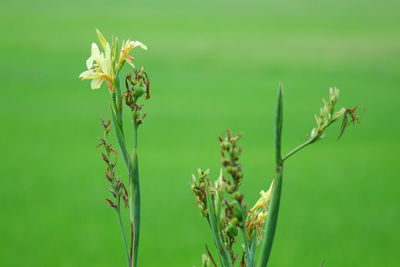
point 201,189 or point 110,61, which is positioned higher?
point 110,61

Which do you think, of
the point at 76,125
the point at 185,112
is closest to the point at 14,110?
the point at 76,125

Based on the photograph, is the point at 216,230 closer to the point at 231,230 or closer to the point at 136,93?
the point at 231,230

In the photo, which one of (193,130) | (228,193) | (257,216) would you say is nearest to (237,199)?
(228,193)

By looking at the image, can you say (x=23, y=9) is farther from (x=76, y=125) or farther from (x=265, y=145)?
(x=265, y=145)

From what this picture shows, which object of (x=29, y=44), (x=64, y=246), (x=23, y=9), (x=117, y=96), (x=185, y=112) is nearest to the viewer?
(x=117, y=96)

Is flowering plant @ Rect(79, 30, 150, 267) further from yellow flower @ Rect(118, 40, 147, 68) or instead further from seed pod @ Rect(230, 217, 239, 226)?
seed pod @ Rect(230, 217, 239, 226)

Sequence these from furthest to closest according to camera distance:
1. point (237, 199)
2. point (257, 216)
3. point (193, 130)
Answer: point (193, 130), point (257, 216), point (237, 199)

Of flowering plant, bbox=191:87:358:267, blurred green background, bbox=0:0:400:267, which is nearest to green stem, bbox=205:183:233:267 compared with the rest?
flowering plant, bbox=191:87:358:267

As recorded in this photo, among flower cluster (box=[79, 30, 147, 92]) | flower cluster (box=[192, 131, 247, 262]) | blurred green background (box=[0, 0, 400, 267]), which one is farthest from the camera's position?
blurred green background (box=[0, 0, 400, 267])
